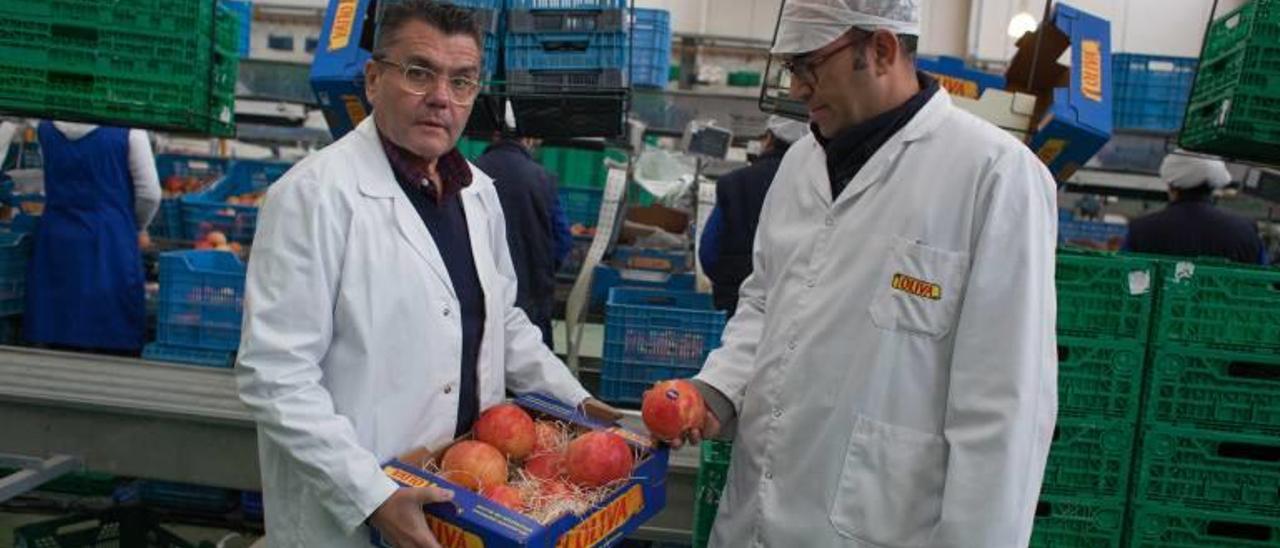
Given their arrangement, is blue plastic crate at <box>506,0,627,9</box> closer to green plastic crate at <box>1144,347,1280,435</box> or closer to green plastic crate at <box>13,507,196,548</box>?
green plastic crate at <box>1144,347,1280,435</box>

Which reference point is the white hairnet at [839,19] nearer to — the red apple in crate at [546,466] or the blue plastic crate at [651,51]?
the red apple in crate at [546,466]

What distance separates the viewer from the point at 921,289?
1522 mm

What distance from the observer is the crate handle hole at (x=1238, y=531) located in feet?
7.86

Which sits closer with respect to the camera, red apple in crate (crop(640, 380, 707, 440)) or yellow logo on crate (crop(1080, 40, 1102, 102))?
red apple in crate (crop(640, 380, 707, 440))

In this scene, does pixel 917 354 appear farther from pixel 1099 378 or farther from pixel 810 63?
pixel 1099 378

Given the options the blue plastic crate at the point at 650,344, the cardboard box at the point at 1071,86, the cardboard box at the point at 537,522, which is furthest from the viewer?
the blue plastic crate at the point at 650,344

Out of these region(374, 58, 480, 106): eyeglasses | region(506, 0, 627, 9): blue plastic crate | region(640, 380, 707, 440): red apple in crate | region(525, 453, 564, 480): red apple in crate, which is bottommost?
region(525, 453, 564, 480): red apple in crate

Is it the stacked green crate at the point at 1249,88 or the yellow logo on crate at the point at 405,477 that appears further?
the stacked green crate at the point at 1249,88

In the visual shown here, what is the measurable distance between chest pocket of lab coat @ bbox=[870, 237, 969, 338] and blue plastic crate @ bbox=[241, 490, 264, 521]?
3.43 meters

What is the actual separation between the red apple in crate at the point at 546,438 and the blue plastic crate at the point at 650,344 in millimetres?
1874

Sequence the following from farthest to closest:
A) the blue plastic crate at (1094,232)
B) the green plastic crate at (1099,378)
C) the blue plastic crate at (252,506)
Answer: the blue plastic crate at (1094,232) < the blue plastic crate at (252,506) < the green plastic crate at (1099,378)

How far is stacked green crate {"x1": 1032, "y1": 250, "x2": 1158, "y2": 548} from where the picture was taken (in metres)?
2.31

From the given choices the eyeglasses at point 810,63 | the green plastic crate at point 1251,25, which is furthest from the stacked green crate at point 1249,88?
the eyeglasses at point 810,63

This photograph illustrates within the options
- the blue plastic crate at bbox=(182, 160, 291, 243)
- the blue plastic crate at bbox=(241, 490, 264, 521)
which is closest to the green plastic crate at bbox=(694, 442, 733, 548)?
the blue plastic crate at bbox=(241, 490, 264, 521)
